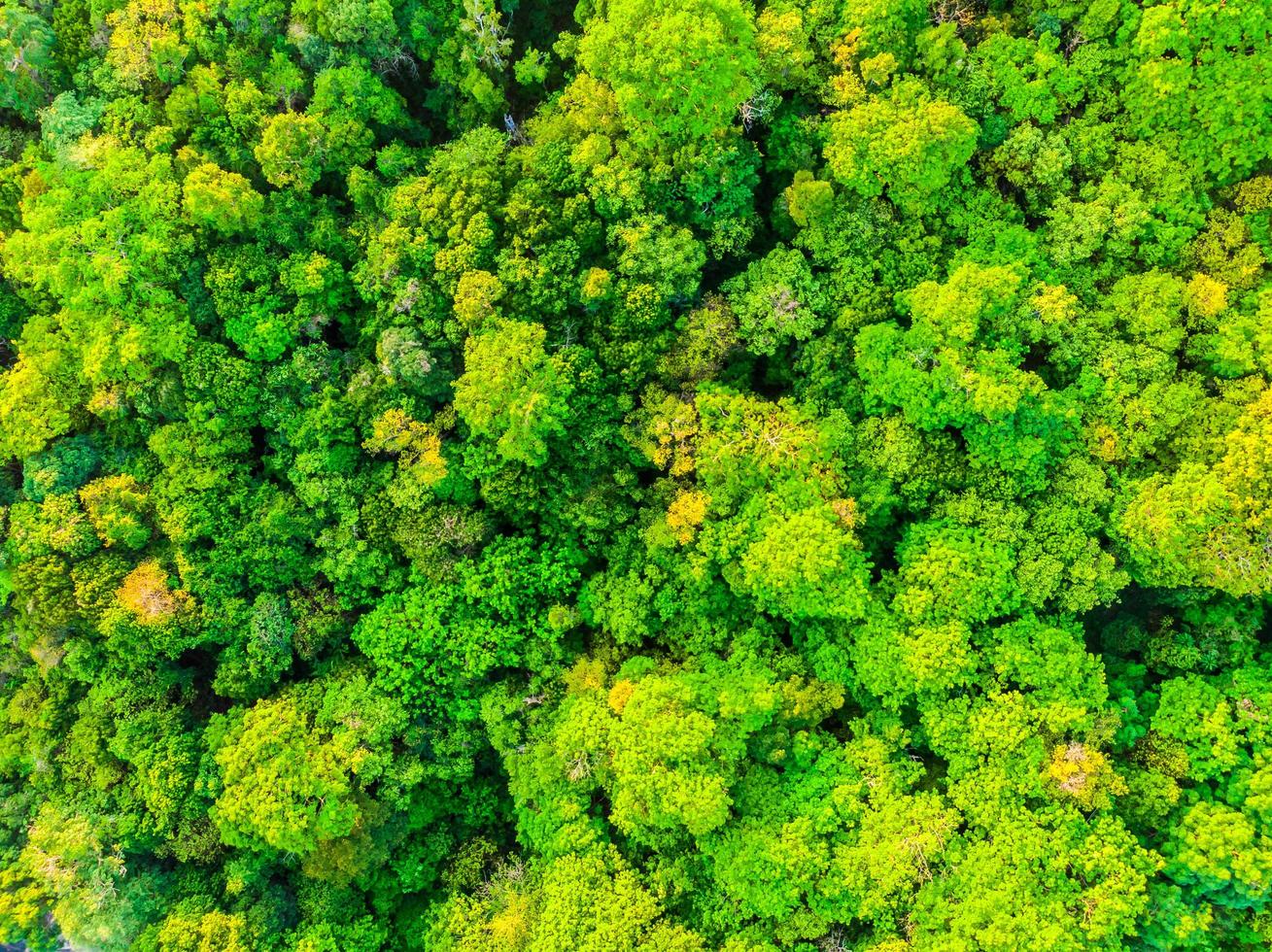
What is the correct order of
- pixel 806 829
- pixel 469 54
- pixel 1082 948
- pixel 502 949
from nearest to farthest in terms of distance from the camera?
pixel 1082 948 < pixel 806 829 < pixel 502 949 < pixel 469 54

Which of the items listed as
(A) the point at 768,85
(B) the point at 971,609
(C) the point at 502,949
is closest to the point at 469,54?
(A) the point at 768,85

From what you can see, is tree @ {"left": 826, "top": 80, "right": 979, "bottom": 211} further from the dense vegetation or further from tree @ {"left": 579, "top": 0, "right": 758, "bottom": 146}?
tree @ {"left": 579, "top": 0, "right": 758, "bottom": 146}

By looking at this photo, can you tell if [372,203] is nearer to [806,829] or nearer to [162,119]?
[162,119]

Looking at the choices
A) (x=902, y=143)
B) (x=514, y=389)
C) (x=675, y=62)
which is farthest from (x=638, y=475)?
(x=902, y=143)

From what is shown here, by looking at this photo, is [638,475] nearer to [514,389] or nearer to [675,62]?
[514,389]

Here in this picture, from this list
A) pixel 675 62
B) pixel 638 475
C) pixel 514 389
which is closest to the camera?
pixel 675 62

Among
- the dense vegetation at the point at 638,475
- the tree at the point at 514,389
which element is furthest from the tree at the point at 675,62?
the tree at the point at 514,389

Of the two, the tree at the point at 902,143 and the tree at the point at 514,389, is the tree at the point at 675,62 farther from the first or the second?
the tree at the point at 514,389

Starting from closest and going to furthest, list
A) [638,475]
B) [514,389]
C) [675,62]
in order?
[675,62]
[514,389]
[638,475]
